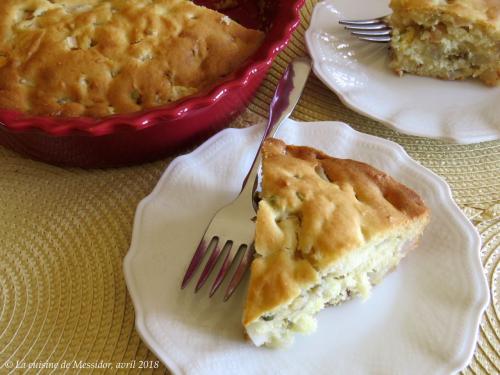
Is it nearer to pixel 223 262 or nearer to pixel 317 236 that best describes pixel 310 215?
pixel 317 236

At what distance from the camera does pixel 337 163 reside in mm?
1237

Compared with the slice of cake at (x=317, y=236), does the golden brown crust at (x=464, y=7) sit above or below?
above

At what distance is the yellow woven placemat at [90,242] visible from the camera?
1.11 metres

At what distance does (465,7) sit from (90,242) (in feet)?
4.05

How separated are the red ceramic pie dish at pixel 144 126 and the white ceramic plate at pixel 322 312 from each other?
0.07m

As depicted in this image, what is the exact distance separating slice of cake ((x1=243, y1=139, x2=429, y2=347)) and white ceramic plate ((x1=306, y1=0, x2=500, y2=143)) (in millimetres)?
297

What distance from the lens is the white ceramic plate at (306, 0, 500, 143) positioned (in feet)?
4.74

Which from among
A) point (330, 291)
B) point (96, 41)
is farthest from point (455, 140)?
point (96, 41)

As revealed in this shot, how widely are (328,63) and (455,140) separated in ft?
1.37

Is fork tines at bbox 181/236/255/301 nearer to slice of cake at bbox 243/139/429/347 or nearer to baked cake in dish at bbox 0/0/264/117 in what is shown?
slice of cake at bbox 243/139/429/347

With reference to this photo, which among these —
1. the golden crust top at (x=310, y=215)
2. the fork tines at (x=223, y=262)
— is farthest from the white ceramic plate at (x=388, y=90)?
the fork tines at (x=223, y=262)

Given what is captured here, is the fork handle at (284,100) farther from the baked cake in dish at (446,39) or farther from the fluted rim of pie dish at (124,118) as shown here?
the baked cake in dish at (446,39)

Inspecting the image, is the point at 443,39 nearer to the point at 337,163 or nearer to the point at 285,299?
the point at 337,163

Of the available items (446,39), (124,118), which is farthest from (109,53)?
(446,39)
